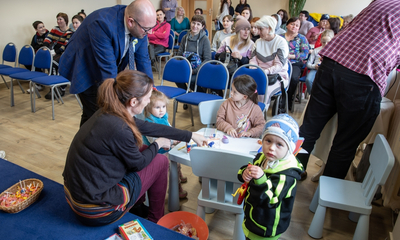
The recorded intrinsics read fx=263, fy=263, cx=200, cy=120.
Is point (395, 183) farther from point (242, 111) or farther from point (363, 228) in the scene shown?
point (242, 111)

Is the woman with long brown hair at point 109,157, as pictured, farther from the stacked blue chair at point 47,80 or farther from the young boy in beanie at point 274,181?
the stacked blue chair at point 47,80

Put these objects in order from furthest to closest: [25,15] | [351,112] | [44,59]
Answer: [25,15]
[44,59]
[351,112]

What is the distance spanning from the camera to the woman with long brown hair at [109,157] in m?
1.17

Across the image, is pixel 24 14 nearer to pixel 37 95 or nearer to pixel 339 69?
pixel 37 95

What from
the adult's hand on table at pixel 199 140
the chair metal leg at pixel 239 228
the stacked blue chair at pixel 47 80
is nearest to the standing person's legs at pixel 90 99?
the adult's hand on table at pixel 199 140

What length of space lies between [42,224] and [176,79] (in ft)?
A: 7.62

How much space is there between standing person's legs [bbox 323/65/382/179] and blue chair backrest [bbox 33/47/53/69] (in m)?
3.93

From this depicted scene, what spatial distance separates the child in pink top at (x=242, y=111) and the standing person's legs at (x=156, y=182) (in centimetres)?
59

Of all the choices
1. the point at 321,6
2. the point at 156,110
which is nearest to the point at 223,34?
the point at 156,110

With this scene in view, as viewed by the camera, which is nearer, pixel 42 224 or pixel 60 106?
pixel 42 224

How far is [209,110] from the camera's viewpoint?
216cm

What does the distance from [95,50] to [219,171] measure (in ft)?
4.12

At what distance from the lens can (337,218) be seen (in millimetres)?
1846

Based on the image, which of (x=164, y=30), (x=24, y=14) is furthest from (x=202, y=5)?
(x=24, y=14)
